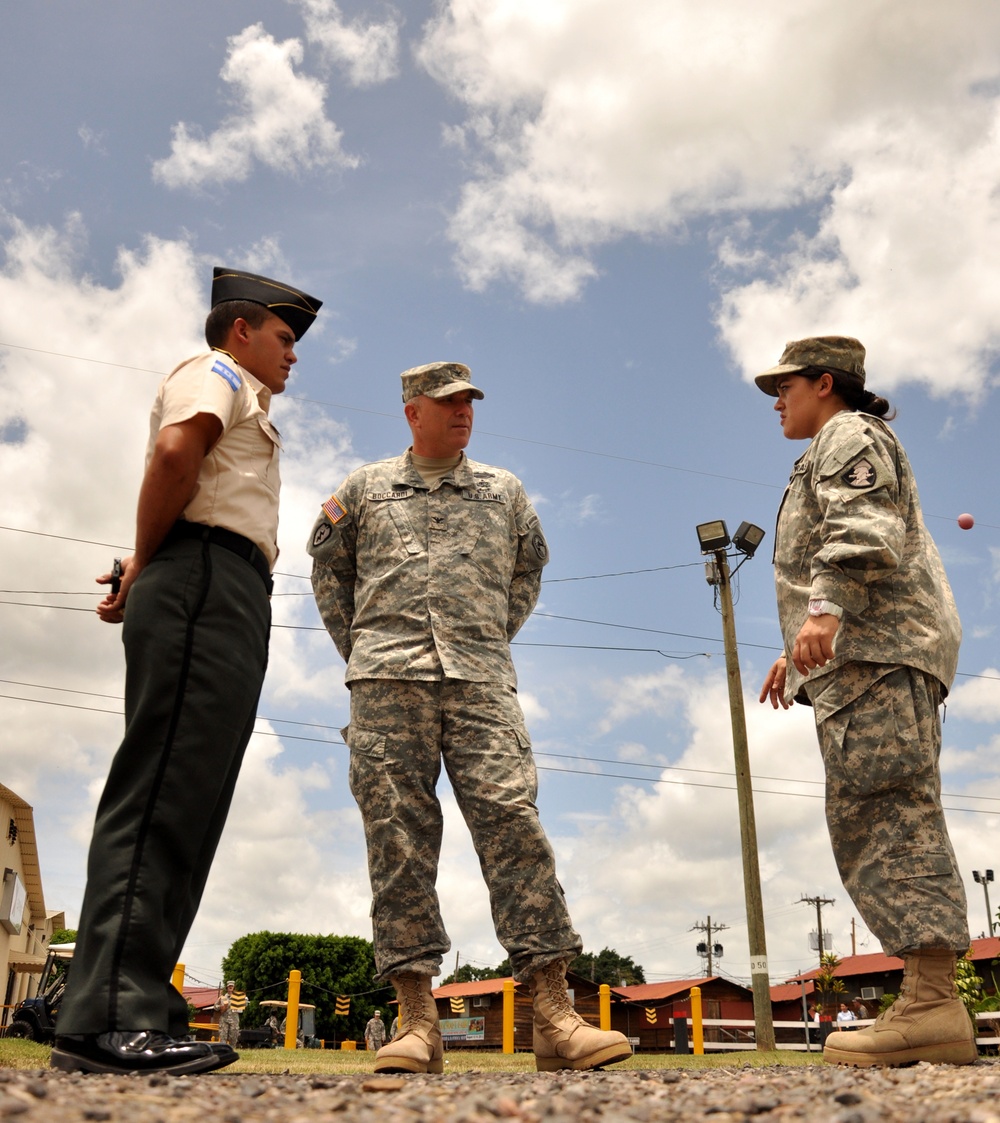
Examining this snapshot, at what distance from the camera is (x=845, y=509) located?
10.2 ft

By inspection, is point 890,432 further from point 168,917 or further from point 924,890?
point 168,917

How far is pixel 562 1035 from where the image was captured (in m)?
3.02

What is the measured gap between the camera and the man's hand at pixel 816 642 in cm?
295

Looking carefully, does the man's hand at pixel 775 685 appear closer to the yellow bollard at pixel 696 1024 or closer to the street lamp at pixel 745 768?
the street lamp at pixel 745 768

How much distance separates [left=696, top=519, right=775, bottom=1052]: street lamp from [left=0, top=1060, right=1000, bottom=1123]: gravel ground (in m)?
14.4

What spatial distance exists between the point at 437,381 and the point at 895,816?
7.23 ft

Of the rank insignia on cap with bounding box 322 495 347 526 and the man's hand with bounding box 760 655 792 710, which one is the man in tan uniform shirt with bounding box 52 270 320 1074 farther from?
the man's hand with bounding box 760 655 792 710

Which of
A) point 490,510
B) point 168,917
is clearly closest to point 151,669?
point 168,917

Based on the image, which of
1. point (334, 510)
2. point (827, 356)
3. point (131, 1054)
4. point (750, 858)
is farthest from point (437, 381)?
point (750, 858)

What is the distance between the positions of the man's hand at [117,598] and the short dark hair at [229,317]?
81cm

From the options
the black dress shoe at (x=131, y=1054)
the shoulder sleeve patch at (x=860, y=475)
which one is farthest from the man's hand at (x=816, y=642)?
the black dress shoe at (x=131, y=1054)

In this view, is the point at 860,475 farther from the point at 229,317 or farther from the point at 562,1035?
the point at 229,317

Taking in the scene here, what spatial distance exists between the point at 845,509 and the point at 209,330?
6.75ft

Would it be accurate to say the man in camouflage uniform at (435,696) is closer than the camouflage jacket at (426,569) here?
Yes
